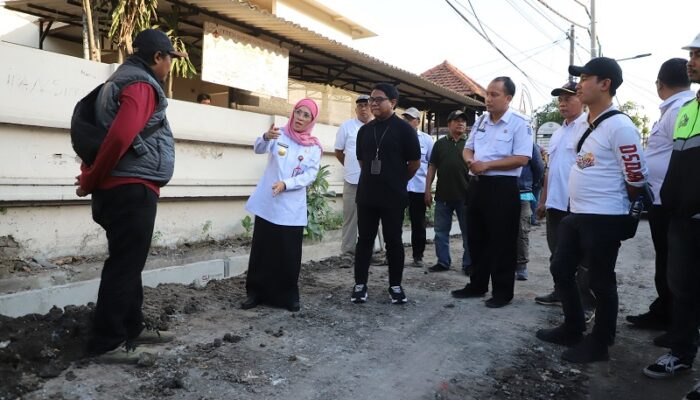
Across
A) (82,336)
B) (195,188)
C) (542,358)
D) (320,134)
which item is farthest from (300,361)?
(320,134)

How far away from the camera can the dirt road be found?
2879 mm

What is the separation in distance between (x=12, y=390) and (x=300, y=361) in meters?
1.54

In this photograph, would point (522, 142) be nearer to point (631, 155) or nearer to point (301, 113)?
point (631, 155)

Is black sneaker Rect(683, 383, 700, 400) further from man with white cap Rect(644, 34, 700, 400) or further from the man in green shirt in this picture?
the man in green shirt

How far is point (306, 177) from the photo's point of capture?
14.6ft

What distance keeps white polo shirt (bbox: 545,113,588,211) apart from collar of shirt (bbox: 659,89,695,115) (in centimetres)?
59

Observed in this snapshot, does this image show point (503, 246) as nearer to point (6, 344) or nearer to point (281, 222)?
point (281, 222)

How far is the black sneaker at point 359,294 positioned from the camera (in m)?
4.74

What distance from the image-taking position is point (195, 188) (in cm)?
603

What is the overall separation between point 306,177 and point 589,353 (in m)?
2.49

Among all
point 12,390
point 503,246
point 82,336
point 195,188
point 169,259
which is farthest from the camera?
point 195,188

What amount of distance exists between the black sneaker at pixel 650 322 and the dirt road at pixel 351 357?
0.44 feet

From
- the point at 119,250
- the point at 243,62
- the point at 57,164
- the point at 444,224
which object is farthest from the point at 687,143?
the point at 243,62

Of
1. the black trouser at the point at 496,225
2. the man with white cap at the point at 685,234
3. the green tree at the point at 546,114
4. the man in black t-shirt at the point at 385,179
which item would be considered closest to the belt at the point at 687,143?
the man with white cap at the point at 685,234
